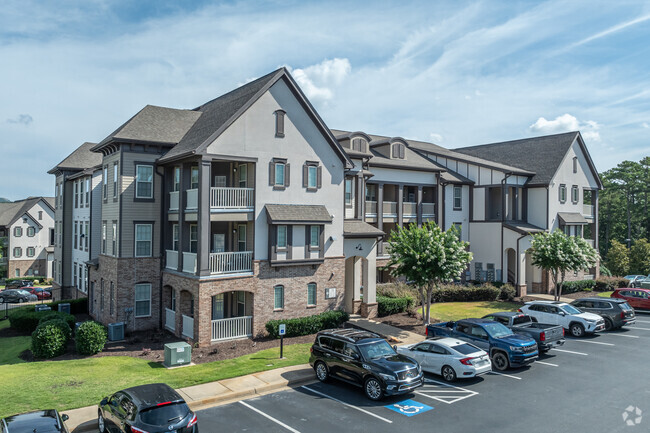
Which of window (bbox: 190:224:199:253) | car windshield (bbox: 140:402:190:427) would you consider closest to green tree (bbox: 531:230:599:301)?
window (bbox: 190:224:199:253)

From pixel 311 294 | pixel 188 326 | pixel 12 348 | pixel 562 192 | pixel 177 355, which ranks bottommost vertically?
pixel 12 348

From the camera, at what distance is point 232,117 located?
22.2 metres

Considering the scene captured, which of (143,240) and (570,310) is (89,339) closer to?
(143,240)

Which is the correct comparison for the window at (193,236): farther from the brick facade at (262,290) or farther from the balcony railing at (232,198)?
the balcony railing at (232,198)

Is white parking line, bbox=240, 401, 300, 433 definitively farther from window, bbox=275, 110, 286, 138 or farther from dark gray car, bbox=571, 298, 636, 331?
dark gray car, bbox=571, 298, 636, 331

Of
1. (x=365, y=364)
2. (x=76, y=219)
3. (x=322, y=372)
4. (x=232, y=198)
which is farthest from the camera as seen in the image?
(x=76, y=219)

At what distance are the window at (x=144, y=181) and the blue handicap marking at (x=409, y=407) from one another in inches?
690

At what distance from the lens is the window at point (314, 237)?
25.0 meters

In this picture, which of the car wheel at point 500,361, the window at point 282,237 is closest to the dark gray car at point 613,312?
the car wheel at point 500,361

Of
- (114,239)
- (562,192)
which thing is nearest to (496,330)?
(114,239)

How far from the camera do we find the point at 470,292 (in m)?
34.3

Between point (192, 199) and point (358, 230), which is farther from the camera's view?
point (358, 230)

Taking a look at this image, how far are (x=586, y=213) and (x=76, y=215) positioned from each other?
149ft

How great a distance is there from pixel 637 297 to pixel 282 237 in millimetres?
24767
